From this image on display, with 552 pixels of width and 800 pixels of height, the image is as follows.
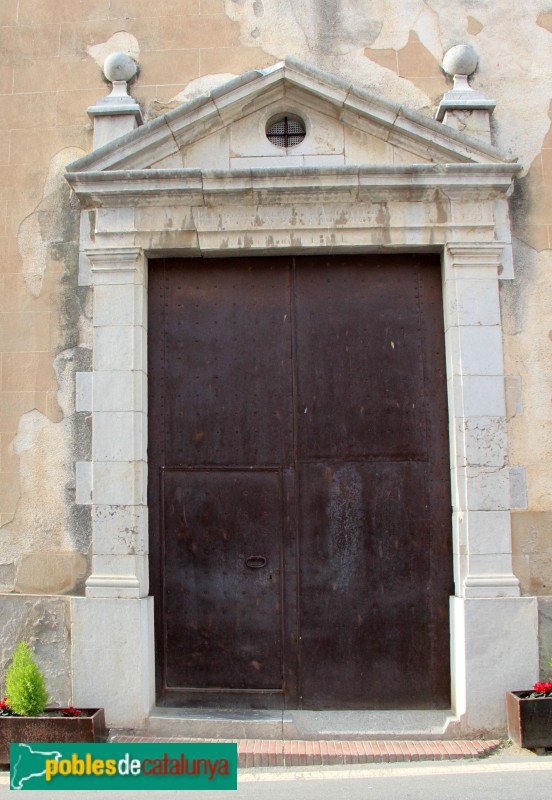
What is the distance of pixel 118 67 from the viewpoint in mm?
6352

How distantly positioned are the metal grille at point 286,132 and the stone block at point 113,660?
3584 millimetres

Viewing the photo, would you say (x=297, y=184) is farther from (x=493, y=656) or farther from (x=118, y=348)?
(x=493, y=656)

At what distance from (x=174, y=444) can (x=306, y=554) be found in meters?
1.27

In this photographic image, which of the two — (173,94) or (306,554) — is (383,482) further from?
(173,94)

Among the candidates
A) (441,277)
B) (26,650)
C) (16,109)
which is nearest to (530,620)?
(441,277)

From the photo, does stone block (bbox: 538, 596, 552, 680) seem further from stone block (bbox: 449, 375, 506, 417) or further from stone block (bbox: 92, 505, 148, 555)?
stone block (bbox: 92, 505, 148, 555)

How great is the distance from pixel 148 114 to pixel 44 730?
451 centimetres

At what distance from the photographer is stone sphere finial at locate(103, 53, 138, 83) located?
6348 millimetres

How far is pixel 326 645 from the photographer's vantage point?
6012 mm

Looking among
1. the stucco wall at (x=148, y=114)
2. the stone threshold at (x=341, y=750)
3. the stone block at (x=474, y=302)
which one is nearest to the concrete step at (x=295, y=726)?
the stone threshold at (x=341, y=750)

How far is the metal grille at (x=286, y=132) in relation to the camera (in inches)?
250

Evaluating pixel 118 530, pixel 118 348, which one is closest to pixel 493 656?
pixel 118 530

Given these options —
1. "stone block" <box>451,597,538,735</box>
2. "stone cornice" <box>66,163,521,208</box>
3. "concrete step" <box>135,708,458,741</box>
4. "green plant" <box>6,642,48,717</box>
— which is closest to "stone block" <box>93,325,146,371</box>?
"stone cornice" <box>66,163,521,208</box>

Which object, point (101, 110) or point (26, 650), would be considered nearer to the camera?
point (26, 650)
